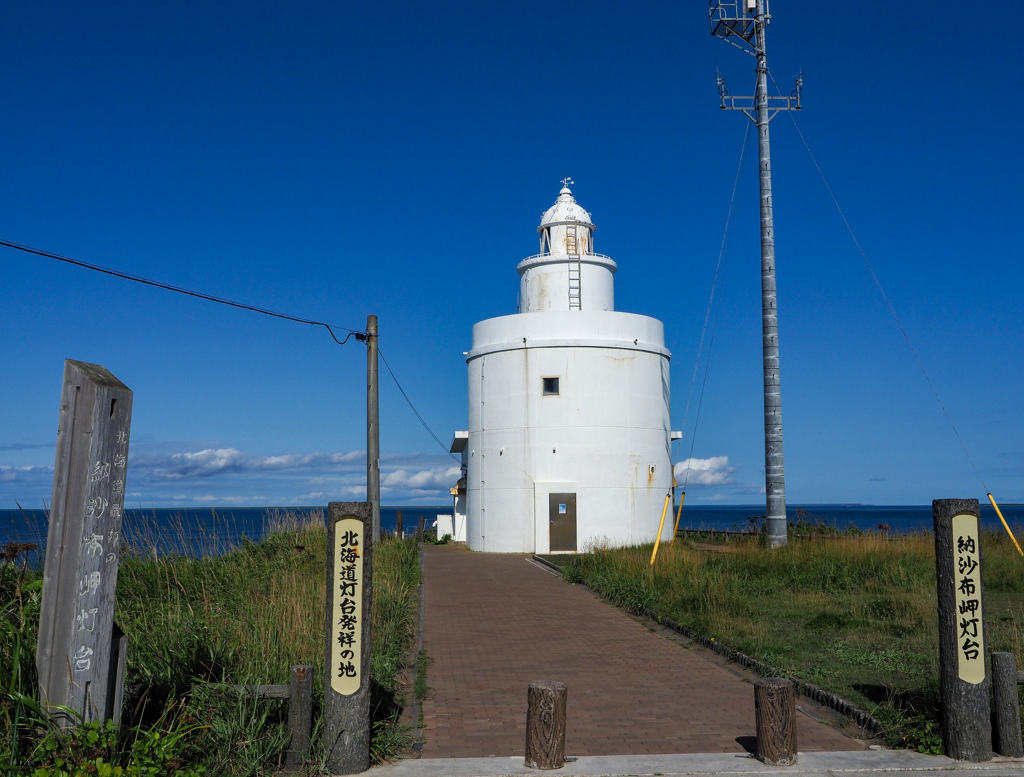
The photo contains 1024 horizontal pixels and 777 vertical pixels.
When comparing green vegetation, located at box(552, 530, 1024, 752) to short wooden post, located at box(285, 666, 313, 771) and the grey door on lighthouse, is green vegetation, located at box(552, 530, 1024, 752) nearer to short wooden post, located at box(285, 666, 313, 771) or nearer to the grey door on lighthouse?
the grey door on lighthouse

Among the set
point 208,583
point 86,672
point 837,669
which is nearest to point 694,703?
point 837,669

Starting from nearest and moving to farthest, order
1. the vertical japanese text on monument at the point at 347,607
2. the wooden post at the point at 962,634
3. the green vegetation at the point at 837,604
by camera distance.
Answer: the vertical japanese text on monument at the point at 347,607 → the wooden post at the point at 962,634 → the green vegetation at the point at 837,604

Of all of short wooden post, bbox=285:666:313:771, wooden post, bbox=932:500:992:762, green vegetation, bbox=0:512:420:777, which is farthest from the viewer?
wooden post, bbox=932:500:992:762

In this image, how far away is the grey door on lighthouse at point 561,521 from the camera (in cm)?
2625

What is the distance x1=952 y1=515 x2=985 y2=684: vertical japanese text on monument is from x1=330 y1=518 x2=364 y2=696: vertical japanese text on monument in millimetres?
4567

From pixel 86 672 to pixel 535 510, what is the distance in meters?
21.3

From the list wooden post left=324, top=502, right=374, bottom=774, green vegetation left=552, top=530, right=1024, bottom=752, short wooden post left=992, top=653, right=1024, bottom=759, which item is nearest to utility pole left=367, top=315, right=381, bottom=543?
green vegetation left=552, top=530, right=1024, bottom=752

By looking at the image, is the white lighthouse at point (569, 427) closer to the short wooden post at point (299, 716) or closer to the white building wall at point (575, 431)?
the white building wall at point (575, 431)

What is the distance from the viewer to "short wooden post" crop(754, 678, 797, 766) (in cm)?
620

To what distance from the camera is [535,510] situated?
2633cm

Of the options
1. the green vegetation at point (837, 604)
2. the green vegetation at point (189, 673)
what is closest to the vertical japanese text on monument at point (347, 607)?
the green vegetation at point (189, 673)

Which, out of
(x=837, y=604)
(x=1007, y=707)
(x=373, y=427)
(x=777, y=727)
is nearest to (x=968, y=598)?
(x=1007, y=707)

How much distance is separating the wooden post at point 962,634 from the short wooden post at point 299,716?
477 cm

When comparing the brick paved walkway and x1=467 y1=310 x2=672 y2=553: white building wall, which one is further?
x1=467 y1=310 x2=672 y2=553: white building wall
